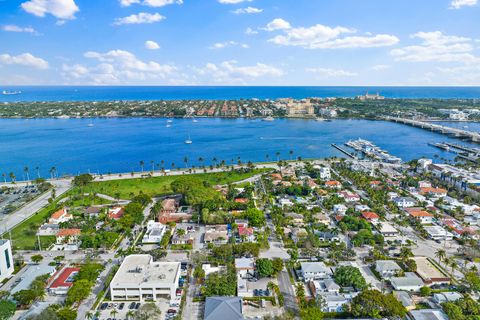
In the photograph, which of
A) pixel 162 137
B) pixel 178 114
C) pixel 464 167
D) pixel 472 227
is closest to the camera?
pixel 472 227

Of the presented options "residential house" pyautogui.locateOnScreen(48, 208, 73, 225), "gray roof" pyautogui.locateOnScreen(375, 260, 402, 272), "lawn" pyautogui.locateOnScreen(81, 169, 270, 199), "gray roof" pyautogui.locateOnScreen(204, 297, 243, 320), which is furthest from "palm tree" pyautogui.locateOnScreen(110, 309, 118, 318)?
"lawn" pyautogui.locateOnScreen(81, 169, 270, 199)

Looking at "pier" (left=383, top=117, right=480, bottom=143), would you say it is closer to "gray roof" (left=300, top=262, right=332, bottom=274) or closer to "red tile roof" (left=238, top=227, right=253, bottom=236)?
"red tile roof" (left=238, top=227, right=253, bottom=236)

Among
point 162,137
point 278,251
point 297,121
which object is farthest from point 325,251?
point 297,121

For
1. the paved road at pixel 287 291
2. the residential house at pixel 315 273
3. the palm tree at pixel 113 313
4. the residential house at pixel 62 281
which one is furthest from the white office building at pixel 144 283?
the residential house at pixel 315 273

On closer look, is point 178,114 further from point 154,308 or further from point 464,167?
point 154,308

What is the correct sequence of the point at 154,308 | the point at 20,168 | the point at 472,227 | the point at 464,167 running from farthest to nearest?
the point at 20,168, the point at 464,167, the point at 472,227, the point at 154,308

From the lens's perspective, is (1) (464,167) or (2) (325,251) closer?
(2) (325,251)

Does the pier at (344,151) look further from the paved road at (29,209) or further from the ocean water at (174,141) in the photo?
the paved road at (29,209)
